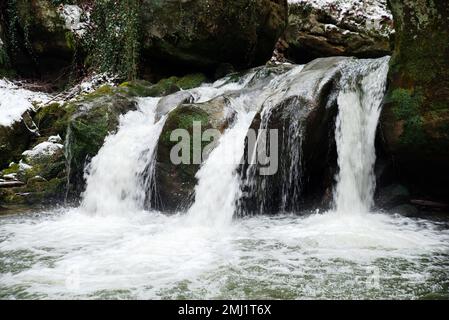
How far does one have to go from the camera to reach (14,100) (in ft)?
31.0

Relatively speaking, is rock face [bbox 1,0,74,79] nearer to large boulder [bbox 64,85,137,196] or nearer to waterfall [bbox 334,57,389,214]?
large boulder [bbox 64,85,137,196]

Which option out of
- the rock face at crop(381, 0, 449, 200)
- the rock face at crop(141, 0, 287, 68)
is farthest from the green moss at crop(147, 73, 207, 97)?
the rock face at crop(381, 0, 449, 200)

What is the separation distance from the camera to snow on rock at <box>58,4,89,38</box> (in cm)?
1115

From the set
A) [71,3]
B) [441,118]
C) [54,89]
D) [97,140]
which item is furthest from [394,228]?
[71,3]

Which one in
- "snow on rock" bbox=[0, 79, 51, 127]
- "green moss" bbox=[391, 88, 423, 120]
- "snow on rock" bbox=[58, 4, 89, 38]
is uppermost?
"snow on rock" bbox=[58, 4, 89, 38]

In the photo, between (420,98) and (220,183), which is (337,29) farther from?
(220,183)

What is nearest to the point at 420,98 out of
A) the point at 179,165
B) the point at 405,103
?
the point at 405,103

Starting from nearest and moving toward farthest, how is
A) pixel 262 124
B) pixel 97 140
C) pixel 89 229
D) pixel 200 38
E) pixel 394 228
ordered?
1. pixel 394 228
2. pixel 89 229
3. pixel 262 124
4. pixel 97 140
5. pixel 200 38

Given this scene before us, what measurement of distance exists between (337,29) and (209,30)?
167 inches

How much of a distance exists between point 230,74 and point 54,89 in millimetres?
4838

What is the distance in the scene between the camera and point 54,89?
11320 mm

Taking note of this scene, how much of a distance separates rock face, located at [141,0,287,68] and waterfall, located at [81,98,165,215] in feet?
9.16
